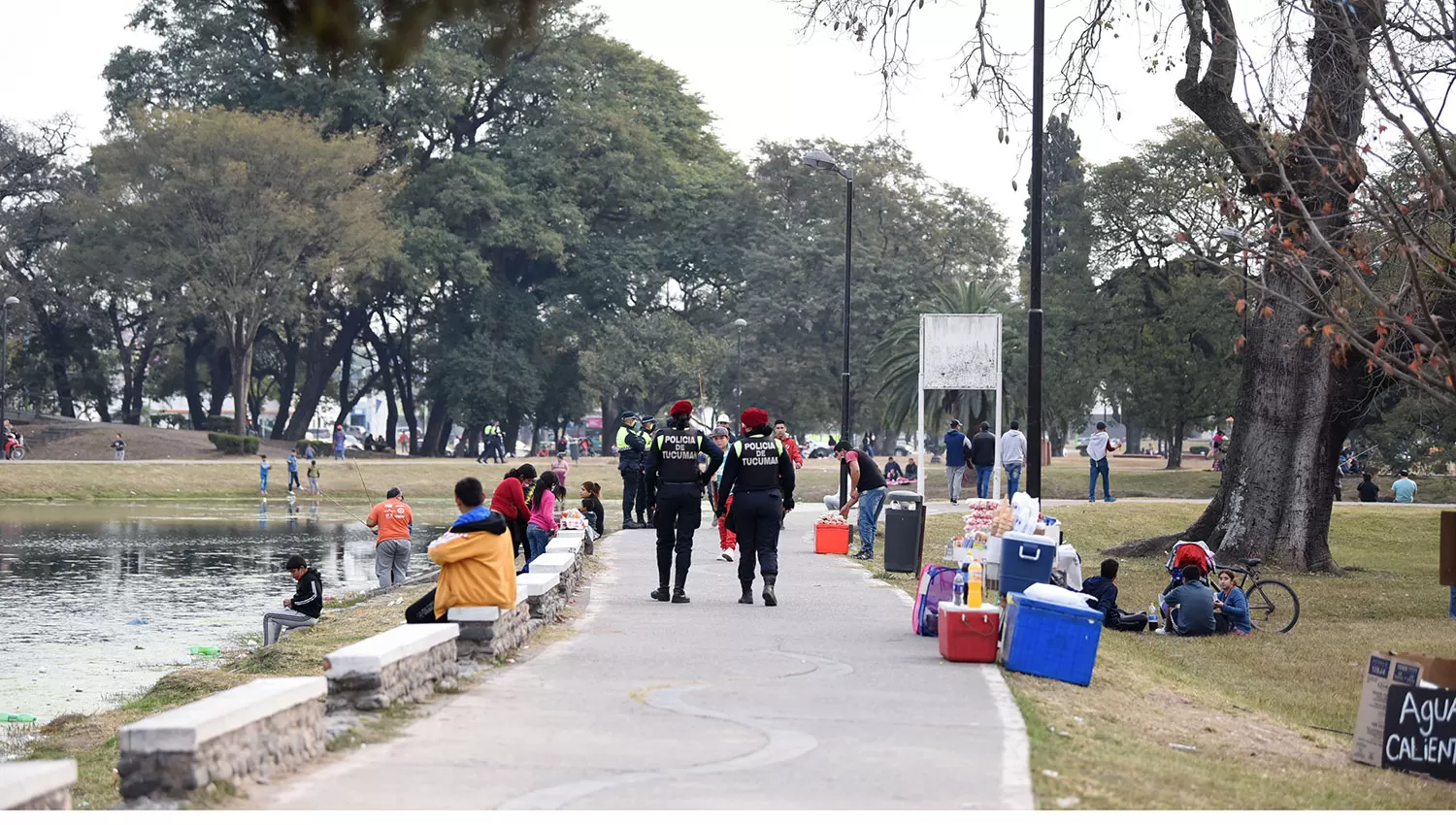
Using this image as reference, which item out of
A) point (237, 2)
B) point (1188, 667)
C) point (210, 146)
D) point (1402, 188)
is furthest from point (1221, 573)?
point (237, 2)

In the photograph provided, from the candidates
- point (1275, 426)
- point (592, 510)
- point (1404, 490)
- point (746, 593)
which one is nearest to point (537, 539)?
point (746, 593)

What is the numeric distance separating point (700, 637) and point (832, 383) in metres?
61.0

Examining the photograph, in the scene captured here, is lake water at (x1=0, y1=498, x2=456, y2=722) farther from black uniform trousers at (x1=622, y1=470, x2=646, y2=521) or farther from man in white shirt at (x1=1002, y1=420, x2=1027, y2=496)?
man in white shirt at (x1=1002, y1=420, x2=1027, y2=496)

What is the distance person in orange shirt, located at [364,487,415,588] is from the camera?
21.9 metres

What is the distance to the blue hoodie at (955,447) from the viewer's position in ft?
118

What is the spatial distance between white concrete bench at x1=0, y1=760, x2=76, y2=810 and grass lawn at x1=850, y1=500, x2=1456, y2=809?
12.0 ft

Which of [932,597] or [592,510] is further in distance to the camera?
[592,510]

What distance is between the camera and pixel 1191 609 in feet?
54.9

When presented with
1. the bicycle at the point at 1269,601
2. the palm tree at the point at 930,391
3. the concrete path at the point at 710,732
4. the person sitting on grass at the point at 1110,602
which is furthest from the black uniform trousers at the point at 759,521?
the palm tree at the point at 930,391

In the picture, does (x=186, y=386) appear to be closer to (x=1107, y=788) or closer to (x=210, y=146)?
(x=210, y=146)

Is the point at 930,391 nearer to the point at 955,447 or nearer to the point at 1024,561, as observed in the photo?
the point at 955,447

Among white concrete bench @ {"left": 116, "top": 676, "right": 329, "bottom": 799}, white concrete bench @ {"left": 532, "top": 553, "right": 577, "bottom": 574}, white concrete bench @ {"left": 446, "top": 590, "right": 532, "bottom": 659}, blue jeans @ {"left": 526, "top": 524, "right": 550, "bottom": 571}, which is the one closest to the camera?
white concrete bench @ {"left": 116, "top": 676, "right": 329, "bottom": 799}

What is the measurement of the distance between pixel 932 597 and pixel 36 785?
28.9ft

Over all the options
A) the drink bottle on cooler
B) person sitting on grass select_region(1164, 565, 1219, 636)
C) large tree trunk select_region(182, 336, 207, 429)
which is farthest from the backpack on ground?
large tree trunk select_region(182, 336, 207, 429)
